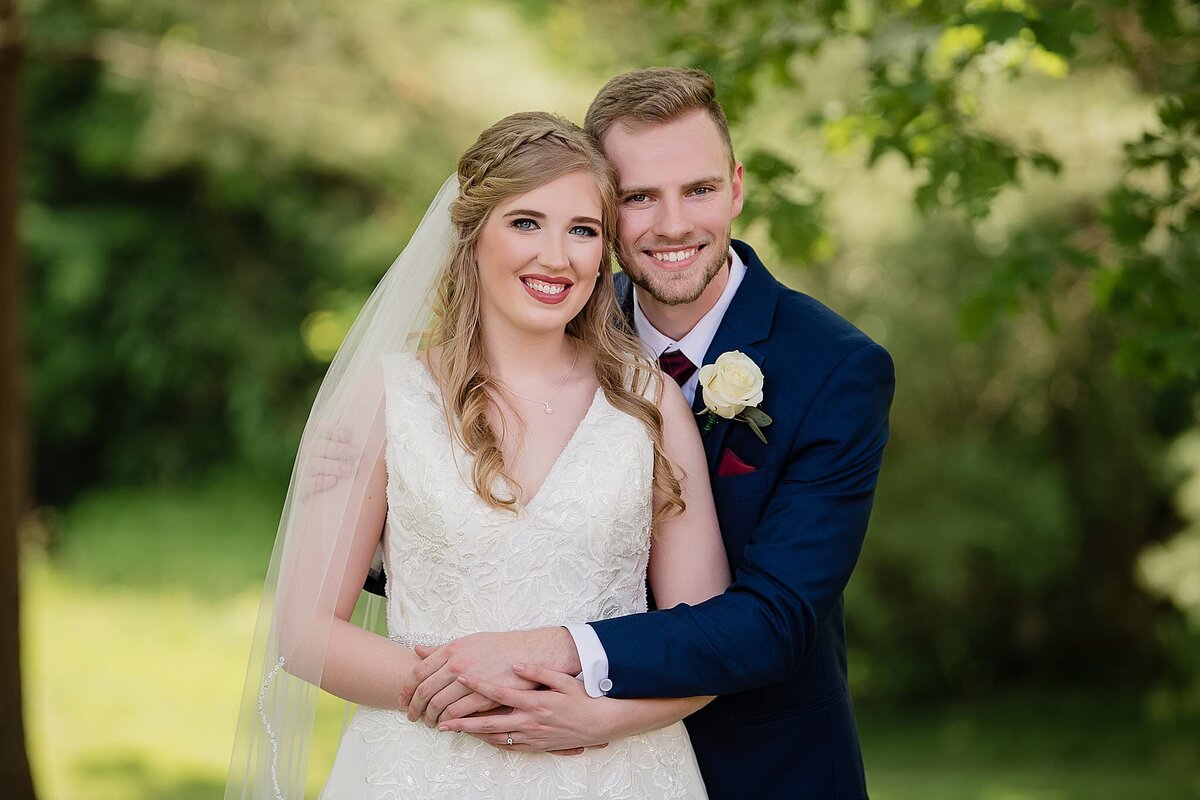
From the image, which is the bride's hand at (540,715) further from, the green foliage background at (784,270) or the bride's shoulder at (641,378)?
the green foliage background at (784,270)

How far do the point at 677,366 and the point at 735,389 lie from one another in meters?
0.34

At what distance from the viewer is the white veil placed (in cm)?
279

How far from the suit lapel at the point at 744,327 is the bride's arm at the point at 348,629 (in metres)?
0.78

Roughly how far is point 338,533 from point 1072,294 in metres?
7.65

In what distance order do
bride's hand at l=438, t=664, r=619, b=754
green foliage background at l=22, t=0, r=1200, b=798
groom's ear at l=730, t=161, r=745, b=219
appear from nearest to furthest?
bride's hand at l=438, t=664, r=619, b=754, groom's ear at l=730, t=161, r=745, b=219, green foliage background at l=22, t=0, r=1200, b=798

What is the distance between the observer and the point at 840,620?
11.2 ft

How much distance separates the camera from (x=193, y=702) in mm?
9523

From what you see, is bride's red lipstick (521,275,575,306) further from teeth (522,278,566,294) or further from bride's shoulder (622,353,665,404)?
bride's shoulder (622,353,665,404)

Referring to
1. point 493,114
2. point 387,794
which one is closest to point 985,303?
point 387,794

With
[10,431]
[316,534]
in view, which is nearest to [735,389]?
[316,534]

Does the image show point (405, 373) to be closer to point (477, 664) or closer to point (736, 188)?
point (477, 664)

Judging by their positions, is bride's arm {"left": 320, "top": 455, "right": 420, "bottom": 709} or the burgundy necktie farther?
the burgundy necktie

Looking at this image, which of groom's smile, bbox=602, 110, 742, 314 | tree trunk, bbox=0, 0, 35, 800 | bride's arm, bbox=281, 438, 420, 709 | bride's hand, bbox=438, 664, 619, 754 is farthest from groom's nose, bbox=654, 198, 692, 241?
tree trunk, bbox=0, 0, 35, 800

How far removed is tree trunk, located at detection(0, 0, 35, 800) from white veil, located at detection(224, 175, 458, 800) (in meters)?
2.48
